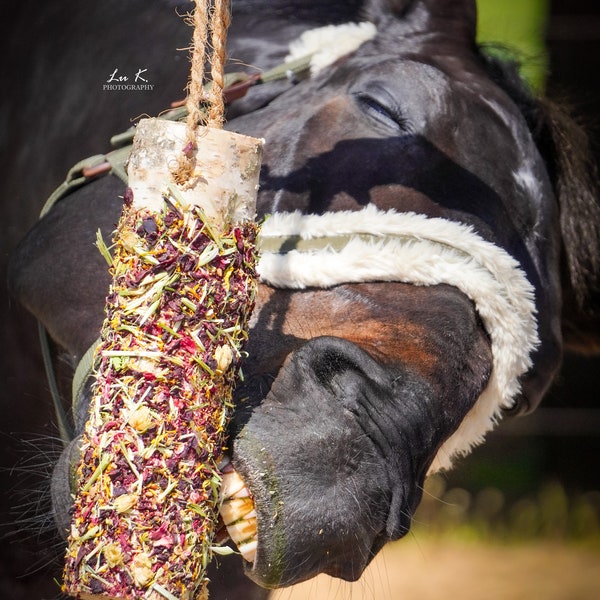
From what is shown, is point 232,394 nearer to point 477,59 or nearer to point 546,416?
point 477,59

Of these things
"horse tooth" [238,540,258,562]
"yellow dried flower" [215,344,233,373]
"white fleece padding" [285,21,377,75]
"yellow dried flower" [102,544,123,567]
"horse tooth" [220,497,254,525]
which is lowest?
"horse tooth" [238,540,258,562]

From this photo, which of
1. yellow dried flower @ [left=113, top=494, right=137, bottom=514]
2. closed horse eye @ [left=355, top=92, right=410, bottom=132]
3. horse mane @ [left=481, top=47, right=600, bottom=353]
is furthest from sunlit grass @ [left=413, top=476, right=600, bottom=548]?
yellow dried flower @ [left=113, top=494, right=137, bottom=514]

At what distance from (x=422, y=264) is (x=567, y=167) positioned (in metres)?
0.46

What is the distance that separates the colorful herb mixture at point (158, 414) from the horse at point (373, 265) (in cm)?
6

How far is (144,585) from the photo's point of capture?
0.58 m

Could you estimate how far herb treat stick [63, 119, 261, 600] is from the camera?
0.59 m

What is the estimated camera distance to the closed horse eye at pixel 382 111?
1.06m

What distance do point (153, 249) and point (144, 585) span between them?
0.25m

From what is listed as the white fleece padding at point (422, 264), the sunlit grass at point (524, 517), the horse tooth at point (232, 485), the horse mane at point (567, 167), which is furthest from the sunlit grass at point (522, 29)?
the sunlit grass at point (524, 517)

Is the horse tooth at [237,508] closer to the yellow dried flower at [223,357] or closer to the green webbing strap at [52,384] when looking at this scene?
the yellow dried flower at [223,357]

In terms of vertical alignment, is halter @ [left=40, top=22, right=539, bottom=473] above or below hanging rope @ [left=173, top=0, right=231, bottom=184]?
below

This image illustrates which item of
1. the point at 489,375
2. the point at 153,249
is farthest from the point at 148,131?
the point at 489,375

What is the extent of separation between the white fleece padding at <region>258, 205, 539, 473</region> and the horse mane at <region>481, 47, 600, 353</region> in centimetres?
28

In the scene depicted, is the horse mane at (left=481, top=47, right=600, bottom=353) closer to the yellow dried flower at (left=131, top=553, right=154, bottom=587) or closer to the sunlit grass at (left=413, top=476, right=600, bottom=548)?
the yellow dried flower at (left=131, top=553, right=154, bottom=587)
